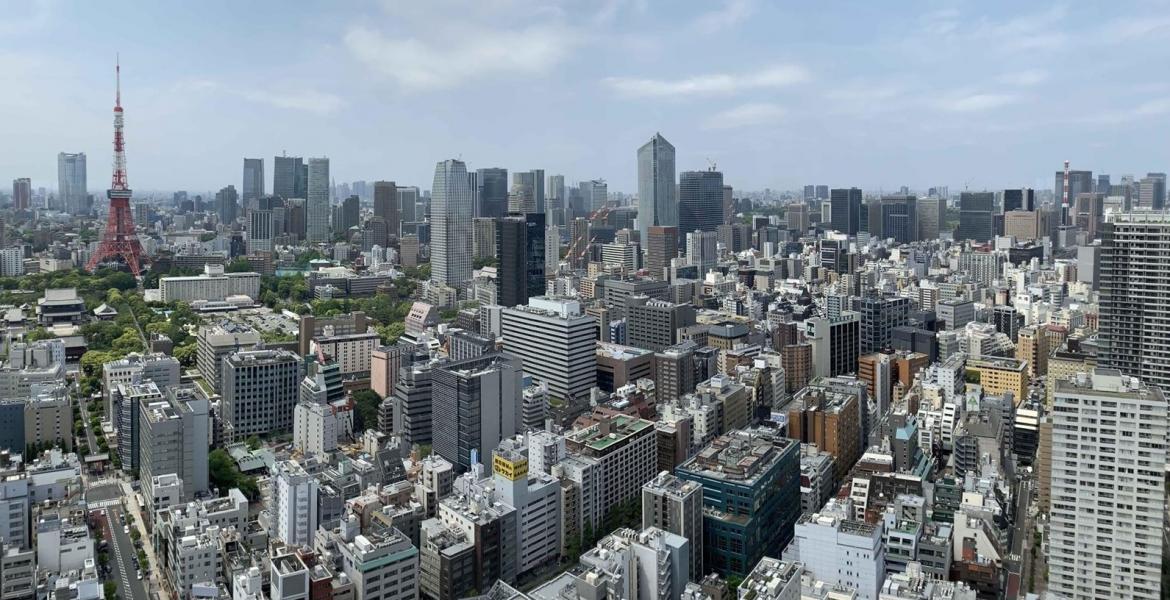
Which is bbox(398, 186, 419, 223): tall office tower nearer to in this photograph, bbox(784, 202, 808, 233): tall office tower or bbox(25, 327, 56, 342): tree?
bbox(784, 202, 808, 233): tall office tower

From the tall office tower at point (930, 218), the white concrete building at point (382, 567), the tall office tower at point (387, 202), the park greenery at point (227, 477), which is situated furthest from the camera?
the tall office tower at point (387, 202)

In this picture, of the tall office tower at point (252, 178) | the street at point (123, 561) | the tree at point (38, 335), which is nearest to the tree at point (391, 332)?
the tree at point (38, 335)

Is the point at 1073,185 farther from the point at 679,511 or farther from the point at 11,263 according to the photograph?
the point at 11,263

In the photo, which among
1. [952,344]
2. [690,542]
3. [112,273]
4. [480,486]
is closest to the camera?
[690,542]

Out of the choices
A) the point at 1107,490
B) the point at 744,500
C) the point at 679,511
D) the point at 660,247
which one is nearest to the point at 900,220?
the point at 660,247

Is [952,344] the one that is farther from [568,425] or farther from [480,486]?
[480,486]

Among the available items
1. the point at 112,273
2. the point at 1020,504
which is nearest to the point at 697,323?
the point at 1020,504

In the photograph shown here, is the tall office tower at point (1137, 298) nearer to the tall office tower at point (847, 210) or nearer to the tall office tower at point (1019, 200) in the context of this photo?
the tall office tower at point (1019, 200)
